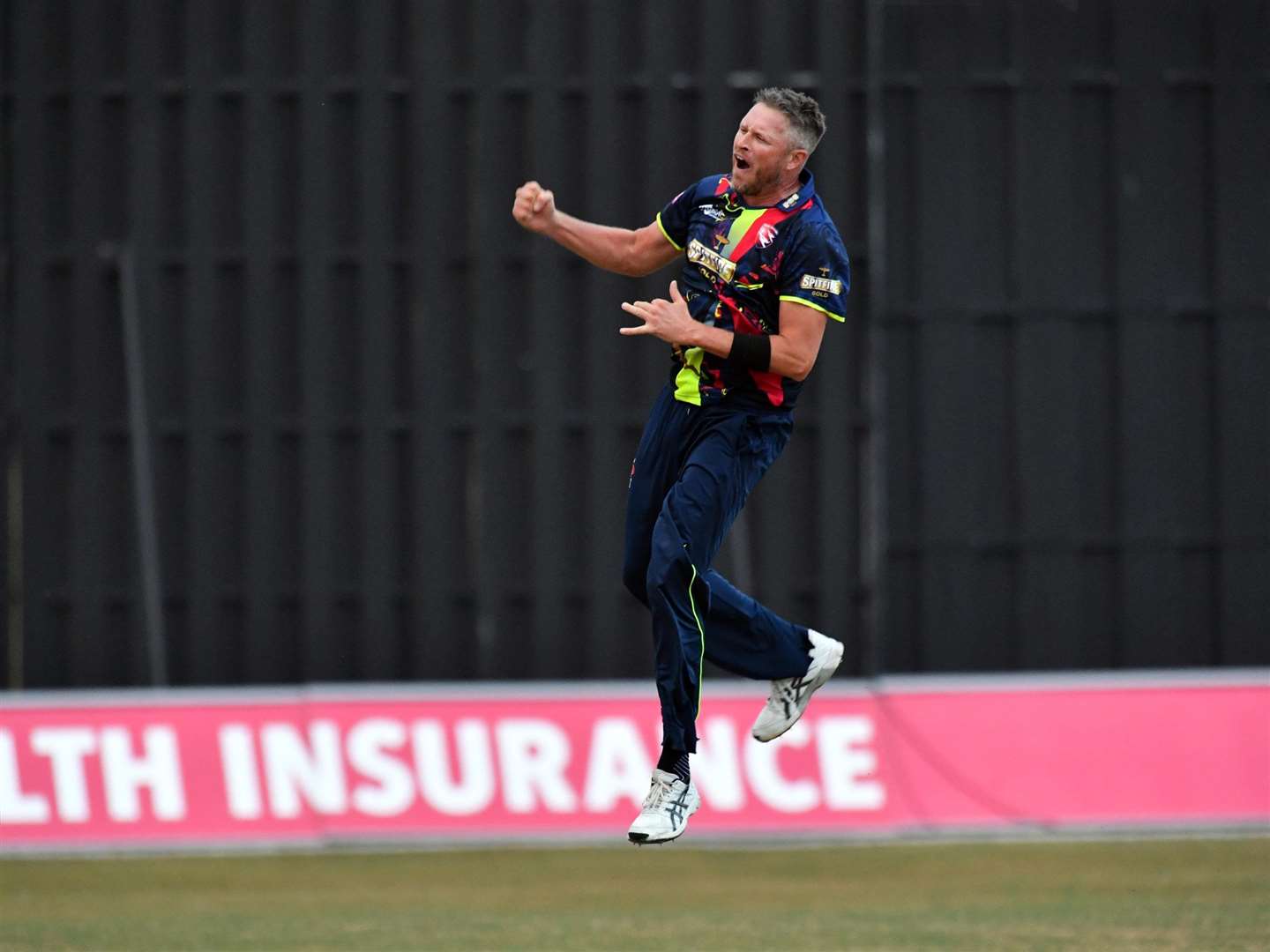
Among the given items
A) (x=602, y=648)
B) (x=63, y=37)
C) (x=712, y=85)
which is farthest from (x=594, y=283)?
(x=63, y=37)

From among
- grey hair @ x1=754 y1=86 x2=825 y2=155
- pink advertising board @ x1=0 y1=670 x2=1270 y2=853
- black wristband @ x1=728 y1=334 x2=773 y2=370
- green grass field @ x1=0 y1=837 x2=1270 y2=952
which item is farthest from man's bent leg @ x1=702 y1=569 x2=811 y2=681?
pink advertising board @ x1=0 y1=670 x2=1270 y2=853

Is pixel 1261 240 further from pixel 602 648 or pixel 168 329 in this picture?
pixel 168 329

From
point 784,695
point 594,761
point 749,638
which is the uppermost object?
point 749,638

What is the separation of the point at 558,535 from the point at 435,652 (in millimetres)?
886

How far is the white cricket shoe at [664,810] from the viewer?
6.34 m

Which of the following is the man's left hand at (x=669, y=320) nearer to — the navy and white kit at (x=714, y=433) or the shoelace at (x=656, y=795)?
the navy and white kit at (x=714, y=433)

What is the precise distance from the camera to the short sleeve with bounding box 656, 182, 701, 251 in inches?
264

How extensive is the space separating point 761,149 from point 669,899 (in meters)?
4.33

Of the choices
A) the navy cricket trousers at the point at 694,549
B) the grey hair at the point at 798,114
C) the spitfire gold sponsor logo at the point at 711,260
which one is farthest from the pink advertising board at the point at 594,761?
the grey hair at the point at 798,114

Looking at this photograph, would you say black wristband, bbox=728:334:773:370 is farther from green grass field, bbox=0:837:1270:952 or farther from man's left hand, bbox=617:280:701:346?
green grass field, bbox=0:837:1270:952

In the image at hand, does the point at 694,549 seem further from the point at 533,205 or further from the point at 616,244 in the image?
the point at 533,205

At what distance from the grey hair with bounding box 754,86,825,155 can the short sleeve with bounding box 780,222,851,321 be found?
26cm

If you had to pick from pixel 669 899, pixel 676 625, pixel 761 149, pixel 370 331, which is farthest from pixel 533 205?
pixel 370 331

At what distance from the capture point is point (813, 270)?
6441 millimetres
